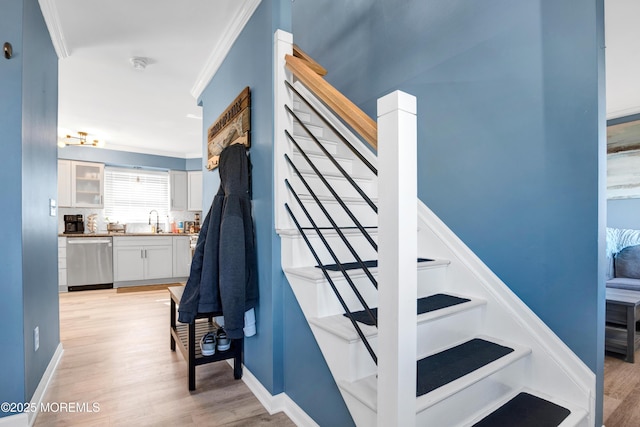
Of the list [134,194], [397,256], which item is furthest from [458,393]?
[134,194]

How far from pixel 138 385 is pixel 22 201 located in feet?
4.34

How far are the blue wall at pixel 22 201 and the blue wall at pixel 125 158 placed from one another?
440 centimetres

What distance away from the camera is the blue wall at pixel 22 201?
1.60m

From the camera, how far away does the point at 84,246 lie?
532 cm

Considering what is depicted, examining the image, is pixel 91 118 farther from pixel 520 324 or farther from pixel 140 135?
pixel 520 324

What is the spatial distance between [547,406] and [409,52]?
6.78 feet

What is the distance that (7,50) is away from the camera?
62.9 inches

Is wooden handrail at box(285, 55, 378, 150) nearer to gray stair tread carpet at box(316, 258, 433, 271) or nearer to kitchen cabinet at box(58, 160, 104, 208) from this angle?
gray stair tread carpet at box(316, 258, 433, 271)

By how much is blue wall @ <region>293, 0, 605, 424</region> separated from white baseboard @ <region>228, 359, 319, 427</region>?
125 cm

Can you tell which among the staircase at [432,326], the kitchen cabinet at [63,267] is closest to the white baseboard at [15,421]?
the staircase at [432,326]

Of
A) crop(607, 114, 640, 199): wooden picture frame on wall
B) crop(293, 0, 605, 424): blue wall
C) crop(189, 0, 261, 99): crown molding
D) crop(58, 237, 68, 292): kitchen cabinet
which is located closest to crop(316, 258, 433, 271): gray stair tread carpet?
crop(293, 0, 605, 424): blue wall

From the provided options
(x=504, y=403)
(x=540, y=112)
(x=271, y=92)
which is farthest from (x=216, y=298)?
(x=540, y=112)

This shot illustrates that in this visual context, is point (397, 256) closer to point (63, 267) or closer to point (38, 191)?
point (38, 191)

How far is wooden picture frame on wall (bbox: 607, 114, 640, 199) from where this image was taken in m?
3.81
